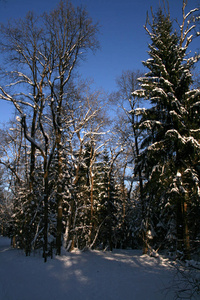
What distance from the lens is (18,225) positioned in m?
13.1

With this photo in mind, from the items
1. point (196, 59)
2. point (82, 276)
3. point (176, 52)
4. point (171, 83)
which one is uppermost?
point (176, 52)

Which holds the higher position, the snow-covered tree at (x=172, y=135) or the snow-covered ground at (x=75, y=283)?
the snow-covered tree at (x=172, y=135)

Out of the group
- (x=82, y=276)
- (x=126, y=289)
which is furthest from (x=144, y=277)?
(x=82, y=276)

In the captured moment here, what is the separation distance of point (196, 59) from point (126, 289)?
1161 cm

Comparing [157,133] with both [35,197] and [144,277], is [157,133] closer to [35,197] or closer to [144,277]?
[144,277]

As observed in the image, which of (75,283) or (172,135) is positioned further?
(172,135)

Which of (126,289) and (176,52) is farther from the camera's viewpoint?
(176,52)

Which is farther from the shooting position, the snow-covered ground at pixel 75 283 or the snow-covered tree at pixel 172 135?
the snow-covered tree at pixel 172 135

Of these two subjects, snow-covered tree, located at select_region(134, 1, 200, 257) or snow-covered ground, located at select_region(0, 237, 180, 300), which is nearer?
snow-covered ground, located at select_region(0, 237, 180, 300)

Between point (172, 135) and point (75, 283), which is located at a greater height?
point (172, 135)

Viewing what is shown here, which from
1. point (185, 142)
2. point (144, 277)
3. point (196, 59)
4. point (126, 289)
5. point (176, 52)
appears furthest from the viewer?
point (176, 52)

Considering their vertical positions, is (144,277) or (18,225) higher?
(18,225)

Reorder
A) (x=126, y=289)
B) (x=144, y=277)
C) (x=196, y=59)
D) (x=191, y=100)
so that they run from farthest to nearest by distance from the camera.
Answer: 1. (x=196, y=59)
2. (x=191, y=100)
3. (x=144, y=277)
4. (x=126, y=289)

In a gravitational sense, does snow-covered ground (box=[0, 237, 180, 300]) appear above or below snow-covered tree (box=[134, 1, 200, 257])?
below
